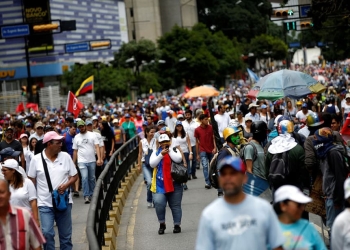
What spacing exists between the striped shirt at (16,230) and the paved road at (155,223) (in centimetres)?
551

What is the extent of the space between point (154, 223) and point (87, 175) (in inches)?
124

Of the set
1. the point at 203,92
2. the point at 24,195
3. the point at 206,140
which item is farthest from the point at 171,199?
the point at 203,92

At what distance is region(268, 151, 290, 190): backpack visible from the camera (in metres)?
11.0

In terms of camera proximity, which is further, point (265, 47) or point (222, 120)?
point (265, 47)

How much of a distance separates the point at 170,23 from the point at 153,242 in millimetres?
122977

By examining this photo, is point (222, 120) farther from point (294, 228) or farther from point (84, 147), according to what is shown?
point (294, 228)

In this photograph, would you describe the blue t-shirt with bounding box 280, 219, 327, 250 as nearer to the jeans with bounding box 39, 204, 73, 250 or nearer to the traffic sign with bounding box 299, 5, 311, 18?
the jeans with bounding box 39, 204, 73, 250

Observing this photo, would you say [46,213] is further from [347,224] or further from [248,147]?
[347,224]

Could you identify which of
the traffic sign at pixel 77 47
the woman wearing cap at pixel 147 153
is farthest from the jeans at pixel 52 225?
the traffic sign at pixel 77 47

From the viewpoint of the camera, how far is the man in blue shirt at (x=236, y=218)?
21.2 ft

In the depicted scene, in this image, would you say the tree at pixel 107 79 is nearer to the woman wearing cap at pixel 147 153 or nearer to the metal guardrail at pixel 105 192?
the metal guardrail at pixel 105 192

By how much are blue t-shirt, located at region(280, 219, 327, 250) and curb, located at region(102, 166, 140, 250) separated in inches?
247

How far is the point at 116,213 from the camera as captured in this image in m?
17.0

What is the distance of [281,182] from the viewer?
Result: 11023 millimetres
